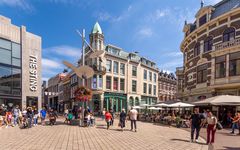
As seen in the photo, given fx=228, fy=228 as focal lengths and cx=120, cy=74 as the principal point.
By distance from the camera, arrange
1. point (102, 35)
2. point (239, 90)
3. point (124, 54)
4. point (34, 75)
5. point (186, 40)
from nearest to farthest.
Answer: point (239, 90), point (34, 75), point (186, 40), point (102, 35), point (124, 54)

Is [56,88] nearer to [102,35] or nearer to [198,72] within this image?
[102,35]

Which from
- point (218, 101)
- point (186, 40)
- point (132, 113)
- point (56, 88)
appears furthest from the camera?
point (56, 88)

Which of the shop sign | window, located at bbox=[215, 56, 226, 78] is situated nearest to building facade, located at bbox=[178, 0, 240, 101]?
window, located at bbox=[215, 56, 226, 78]

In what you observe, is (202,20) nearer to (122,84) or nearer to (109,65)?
(109,65)

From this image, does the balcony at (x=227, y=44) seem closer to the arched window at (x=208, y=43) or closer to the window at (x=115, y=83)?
the arched window at (x=208, y=43)

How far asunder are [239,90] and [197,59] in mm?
7328

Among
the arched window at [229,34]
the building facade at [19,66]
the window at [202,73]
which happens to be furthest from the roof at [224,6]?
the building facade at [19,66]

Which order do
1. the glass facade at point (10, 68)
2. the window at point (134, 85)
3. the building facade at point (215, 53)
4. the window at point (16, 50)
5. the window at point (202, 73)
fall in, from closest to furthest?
the building facade at point (215, 53)
the glass facade at point (10, 68)
the window at point (202, 73)
the window at point (16, 50)
the window at point (134, 85)

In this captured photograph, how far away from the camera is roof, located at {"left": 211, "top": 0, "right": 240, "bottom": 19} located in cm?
2382

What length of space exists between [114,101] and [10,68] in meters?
21.7

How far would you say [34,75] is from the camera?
28438 mm

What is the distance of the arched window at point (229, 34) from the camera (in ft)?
75.5

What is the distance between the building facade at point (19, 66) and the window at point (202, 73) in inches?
778

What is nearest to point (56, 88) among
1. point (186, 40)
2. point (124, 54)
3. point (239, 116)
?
point (124, 54)
